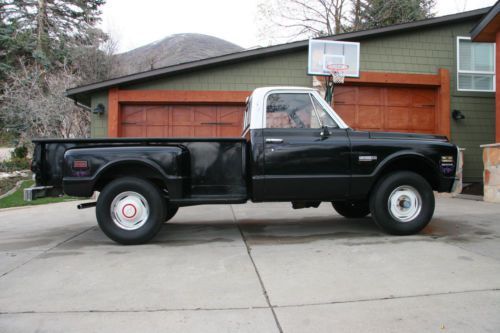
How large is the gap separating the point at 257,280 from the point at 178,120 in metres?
8.39

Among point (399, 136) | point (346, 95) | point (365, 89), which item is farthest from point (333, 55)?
point (399, 136)

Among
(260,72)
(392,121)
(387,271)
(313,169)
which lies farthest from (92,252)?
(392,121)

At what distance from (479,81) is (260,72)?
23.2ft

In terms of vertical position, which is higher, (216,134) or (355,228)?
(216,134)

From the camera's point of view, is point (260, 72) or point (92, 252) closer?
point (92, 252)

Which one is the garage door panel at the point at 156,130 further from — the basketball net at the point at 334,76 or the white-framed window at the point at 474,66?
the white-framed window at the point at 474,66

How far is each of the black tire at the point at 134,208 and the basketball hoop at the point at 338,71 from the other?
7.00 m

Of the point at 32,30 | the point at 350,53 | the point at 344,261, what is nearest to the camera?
the point at 344,261

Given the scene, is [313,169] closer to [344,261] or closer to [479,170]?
[344,261]

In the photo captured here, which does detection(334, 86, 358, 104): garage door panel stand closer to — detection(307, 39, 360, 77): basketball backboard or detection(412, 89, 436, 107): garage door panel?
detection(307, 39, 360, 77): basketball backboard

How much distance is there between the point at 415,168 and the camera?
520 centimetres

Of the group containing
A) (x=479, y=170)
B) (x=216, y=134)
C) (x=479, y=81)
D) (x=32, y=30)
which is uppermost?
(x=32, y=30)

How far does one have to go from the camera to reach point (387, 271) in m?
3.57

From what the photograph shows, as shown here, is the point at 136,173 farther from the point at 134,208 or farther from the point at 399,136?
the point at 399,136
